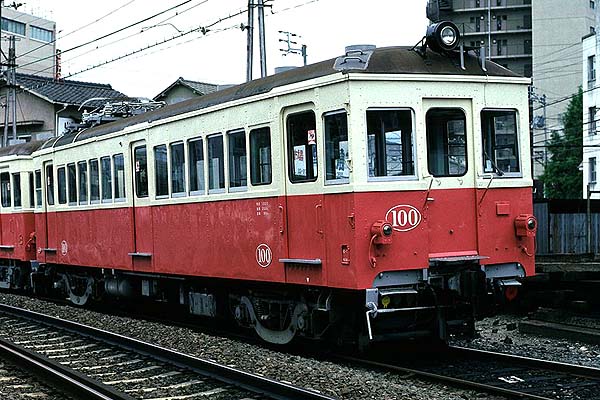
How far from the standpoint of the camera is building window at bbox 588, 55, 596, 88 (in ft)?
162

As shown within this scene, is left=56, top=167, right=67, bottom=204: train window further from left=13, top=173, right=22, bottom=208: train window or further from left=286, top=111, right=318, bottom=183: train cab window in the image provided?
left=286, top=111, right=318, bottom=183: train cab window

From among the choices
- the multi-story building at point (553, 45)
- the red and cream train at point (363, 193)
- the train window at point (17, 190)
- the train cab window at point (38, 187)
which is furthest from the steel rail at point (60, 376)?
the multi-story building at point (553, 45)

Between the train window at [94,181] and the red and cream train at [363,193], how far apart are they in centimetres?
384

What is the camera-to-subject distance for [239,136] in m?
11.5

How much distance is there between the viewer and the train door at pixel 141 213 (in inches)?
558

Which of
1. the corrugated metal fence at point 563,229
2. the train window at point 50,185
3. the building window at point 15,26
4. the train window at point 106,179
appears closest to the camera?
the train window at point 106,179

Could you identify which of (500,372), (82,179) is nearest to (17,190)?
(82,179)

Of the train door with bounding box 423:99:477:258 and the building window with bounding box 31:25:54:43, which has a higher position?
the building window with bounding box 31:25:54:43

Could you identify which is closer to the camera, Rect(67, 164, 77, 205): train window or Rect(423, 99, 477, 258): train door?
Rect(423, 99, 477, 258): train door

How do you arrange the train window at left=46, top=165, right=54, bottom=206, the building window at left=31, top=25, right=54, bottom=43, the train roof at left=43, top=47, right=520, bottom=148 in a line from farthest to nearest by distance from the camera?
the building window at left=31, top=25, right=54, bottom=43, the train window at left=46, top=165, right=54, bottom=206, the train roof at left=43, top=47, right=520, bottom=148

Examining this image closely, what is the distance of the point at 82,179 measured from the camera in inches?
660

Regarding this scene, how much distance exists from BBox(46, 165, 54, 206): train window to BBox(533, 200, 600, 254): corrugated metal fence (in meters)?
→ 9.51

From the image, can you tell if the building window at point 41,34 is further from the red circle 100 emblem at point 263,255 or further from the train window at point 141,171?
the red circle 100 emblem at point 263,255

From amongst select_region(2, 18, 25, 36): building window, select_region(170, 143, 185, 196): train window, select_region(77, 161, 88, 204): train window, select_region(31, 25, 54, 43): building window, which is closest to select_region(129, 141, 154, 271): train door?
select_region(170, 143, 185, 196): train window
